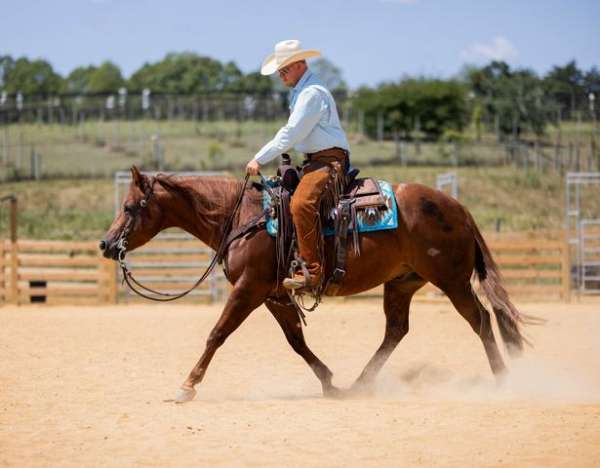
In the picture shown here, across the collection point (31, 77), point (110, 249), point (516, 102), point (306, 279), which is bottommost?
point (306, 279)

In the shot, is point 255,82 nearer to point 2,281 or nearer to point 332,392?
point 2,281

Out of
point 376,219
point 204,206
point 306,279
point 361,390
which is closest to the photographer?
point 306,279

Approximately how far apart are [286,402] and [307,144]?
216cm

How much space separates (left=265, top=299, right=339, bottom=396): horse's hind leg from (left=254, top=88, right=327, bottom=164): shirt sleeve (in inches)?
51.8

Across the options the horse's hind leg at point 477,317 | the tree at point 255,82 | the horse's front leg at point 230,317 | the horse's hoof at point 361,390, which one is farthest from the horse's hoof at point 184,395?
the tree at point 255,82

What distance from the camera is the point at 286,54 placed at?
24.1 feet

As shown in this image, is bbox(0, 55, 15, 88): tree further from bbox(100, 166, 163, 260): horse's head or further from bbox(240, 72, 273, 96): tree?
bbox(100, 166, 163, 260): horse's head

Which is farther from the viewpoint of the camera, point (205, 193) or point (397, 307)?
point (397, 307)

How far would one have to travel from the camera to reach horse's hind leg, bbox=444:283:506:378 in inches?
302

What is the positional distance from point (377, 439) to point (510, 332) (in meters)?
2.66

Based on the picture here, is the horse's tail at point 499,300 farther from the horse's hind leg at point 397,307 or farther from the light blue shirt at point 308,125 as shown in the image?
the light blue shirt at point 308,125

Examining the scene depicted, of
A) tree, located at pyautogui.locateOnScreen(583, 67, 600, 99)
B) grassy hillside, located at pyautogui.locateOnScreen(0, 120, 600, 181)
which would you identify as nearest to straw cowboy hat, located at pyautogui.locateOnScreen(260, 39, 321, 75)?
grassy hillside, located at pyautogui.locateOnScreen(0, 120, 600, 181)

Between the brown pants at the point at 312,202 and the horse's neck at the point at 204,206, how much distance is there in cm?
70

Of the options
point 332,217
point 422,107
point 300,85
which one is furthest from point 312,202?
point 422,107
